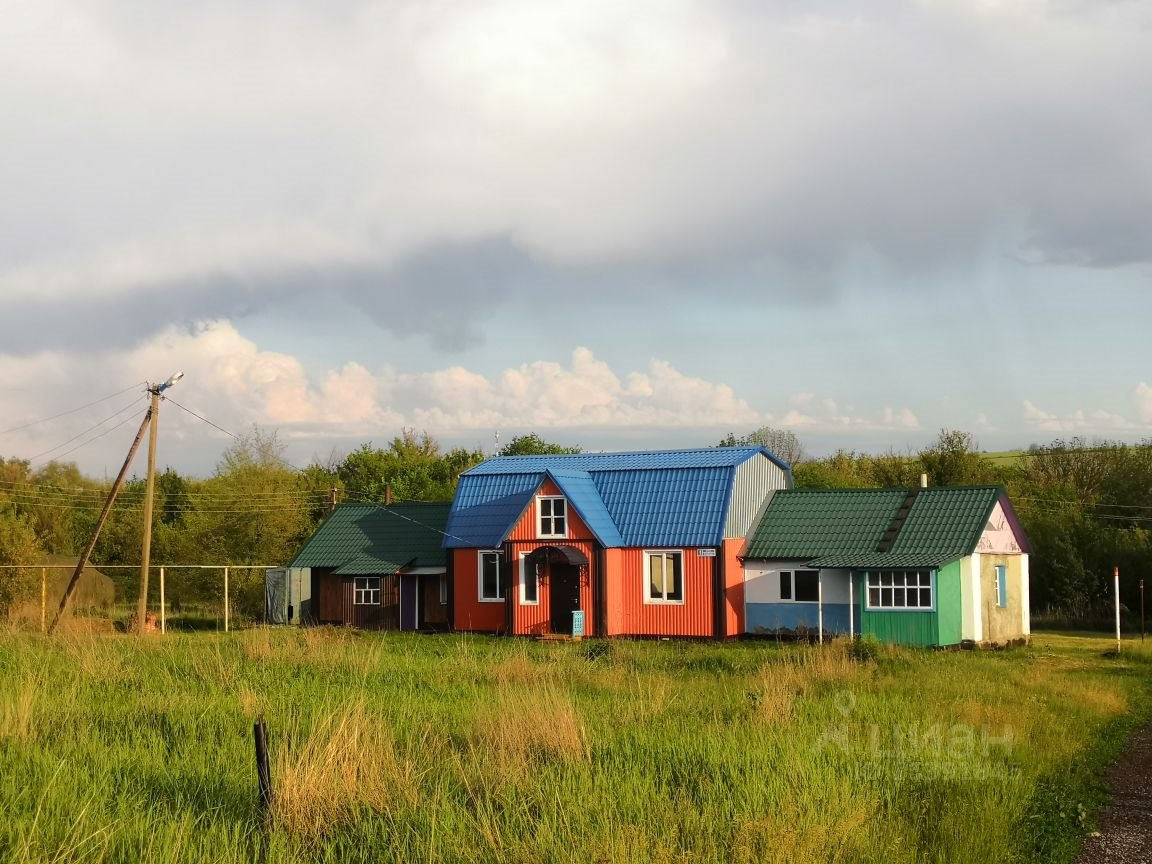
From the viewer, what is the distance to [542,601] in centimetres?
3409

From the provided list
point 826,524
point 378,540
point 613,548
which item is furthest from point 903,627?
point 378,540

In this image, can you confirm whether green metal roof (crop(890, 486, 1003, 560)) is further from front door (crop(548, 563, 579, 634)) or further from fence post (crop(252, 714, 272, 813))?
fence post (crop(252, 714, 272, 813))

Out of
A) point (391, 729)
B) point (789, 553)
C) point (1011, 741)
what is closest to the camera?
point (391, 729)

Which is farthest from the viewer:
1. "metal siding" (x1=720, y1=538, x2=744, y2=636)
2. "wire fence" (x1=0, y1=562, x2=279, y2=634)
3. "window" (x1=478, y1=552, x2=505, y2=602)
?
"wire fence" (x1=0, y1=562, x2=279, y2=634)

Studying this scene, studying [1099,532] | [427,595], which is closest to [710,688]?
[427,595]

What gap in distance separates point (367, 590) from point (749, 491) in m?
12.5

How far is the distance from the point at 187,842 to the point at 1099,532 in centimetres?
3865

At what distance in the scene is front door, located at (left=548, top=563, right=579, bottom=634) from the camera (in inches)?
1335

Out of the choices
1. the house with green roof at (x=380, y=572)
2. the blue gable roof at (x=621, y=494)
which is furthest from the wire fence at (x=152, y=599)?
the blue gable roof at (x=621, y=494)

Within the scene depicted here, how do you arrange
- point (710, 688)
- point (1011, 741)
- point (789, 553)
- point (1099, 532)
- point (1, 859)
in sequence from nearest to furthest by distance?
point (1, 859), point (1011, 741), point (710, 688), point (789, 553), point (1099, 532)

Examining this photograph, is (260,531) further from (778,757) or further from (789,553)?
(778,757)

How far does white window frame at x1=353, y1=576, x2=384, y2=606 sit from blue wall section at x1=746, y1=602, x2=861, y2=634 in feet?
38.9

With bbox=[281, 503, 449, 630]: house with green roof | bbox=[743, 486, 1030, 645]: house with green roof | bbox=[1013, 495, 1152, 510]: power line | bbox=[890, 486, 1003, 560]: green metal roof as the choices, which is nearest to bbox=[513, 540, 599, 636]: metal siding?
bbox=[281, 503, 449, 630]: house with green roof

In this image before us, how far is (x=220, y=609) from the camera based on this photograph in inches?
1781
